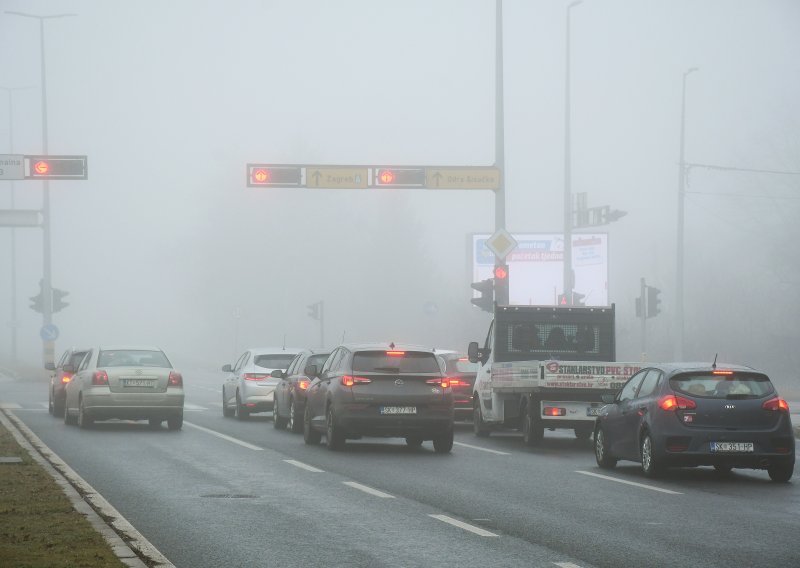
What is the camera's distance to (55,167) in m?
41.8

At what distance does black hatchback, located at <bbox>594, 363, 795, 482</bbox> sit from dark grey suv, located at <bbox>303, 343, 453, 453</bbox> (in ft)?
15.0

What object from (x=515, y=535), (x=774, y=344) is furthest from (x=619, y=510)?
(x=774, y=344)

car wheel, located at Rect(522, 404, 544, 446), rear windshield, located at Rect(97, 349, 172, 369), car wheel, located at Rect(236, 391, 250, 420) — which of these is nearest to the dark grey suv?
car wheel, located at Rect(522, 404, 544, 446)

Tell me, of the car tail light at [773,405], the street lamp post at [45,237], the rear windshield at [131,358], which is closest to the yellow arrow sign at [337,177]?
the rear windshield at [131,358]

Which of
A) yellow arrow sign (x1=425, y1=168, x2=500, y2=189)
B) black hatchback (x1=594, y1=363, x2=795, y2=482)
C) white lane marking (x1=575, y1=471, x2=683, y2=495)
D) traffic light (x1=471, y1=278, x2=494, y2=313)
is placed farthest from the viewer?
yellow arrow sign (x1=425, y1=168, x2=500, y2=189)

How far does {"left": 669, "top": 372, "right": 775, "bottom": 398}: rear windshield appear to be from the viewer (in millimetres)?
17406

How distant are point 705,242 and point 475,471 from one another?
169 feet

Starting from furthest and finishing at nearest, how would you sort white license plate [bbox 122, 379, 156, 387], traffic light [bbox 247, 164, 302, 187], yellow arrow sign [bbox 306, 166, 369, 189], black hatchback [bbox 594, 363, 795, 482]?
yellow arrow sign [bbox 306, 166, 369, 189] < traffic light [bbox 247, 164, 302, 187] < white license plate [bbox 122, 379, 156, 387] < black hatchback [bbox 594, 363, 795, 482]

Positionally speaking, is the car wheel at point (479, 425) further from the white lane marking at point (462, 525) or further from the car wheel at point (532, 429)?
the white lane marking at point (462, 525)

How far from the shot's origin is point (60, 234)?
151 meters

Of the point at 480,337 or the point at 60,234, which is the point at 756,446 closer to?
the point at 480,337

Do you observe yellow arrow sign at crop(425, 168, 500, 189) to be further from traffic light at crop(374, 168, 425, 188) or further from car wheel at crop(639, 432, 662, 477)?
car wheel at crop(639, 432, 662, 477)

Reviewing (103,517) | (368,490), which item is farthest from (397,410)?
(103,517)

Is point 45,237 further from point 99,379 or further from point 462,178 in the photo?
point 99,379
